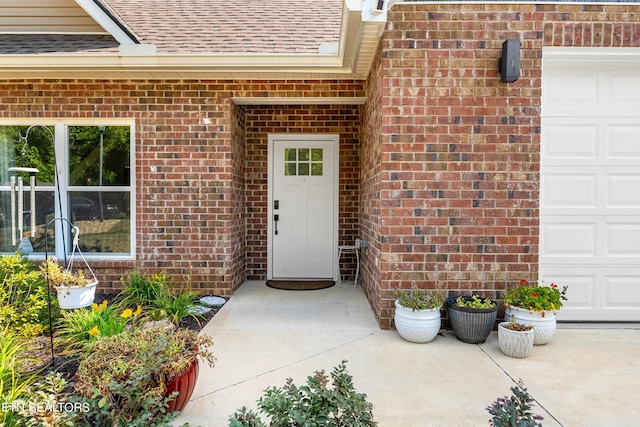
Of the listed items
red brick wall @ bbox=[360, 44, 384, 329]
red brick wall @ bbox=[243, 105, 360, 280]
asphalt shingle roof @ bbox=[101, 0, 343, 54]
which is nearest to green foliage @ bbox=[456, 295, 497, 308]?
red brick wall @ bbox=[360, 44, 384, 329]

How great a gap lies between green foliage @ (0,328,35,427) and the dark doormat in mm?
3201

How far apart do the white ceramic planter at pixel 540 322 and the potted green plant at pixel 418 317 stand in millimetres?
744

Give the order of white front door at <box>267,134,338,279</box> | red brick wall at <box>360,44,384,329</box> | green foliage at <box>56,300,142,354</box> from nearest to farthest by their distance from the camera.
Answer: green foliage at <box>56,300,142,354</box> < red brick wall at <box>360,44,384,329</box> < white front door at <box>267,134,338,279</box>

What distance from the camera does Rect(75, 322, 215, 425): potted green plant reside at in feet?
6.19

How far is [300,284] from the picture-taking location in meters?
5.88

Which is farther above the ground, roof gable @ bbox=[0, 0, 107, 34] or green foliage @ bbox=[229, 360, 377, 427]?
roof gable @ bbox=[0, 0, 107, 34]

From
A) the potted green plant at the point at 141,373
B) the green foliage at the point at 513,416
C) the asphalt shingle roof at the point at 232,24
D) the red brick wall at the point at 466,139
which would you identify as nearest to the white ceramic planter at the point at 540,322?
the red brick wall at the point at 466,139

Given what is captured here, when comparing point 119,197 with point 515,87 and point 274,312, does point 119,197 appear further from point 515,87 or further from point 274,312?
point 515,87

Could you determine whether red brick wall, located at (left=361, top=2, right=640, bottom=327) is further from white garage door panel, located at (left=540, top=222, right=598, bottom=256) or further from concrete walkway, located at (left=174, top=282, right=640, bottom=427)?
concrete walkway, located at (left=174, top=282, right=640, bottom=427)

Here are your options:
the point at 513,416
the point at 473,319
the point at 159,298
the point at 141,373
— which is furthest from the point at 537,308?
the point at 159,298

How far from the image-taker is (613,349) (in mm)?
3424

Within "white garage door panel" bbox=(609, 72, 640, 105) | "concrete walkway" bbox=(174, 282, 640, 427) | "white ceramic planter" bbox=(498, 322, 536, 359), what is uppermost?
"white garage door panel" bbox=(609, 72, 640, 105)

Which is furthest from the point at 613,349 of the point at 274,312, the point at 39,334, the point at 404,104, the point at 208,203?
the point at 39,334

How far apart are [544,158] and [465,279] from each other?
153cm
